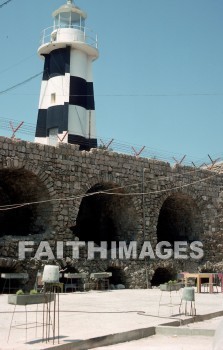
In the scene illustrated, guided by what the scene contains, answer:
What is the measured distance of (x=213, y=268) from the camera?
20.0 meters

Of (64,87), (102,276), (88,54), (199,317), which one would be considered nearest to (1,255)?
(102,276)

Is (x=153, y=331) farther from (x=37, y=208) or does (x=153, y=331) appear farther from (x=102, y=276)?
(x=37, y=208)

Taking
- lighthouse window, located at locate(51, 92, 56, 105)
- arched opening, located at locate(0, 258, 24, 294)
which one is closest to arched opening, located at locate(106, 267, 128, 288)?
arched opening, located at locate(0, 258, 24, 294)

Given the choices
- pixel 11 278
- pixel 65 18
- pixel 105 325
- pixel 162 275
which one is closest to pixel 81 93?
pixel 65 18

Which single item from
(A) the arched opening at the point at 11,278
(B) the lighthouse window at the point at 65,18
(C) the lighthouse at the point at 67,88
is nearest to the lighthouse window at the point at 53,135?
(C) the lighthouse at the point at 67,88

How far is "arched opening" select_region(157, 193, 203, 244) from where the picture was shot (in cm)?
2028

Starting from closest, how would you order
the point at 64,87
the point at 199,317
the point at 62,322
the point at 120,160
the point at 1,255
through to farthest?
the point at 62,322 → the point at 199,317 → the point at 1,255 → the point at 120,160 → the point at 64,87

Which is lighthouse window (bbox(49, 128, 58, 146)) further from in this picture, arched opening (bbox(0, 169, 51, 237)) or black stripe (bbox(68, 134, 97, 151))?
arched opening (bbox(0, 169, 51, 237))

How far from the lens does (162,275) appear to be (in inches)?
772

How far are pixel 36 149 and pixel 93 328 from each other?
8610mm

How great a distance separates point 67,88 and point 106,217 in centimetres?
748

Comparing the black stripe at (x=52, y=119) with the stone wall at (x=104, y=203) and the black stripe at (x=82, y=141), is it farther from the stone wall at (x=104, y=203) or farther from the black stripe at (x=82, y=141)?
the stone wall at (x=104, y=203)

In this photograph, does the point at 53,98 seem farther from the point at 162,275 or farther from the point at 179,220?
the point at 162,275

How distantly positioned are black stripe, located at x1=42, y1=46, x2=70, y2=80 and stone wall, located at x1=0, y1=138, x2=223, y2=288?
7895 millimetres
